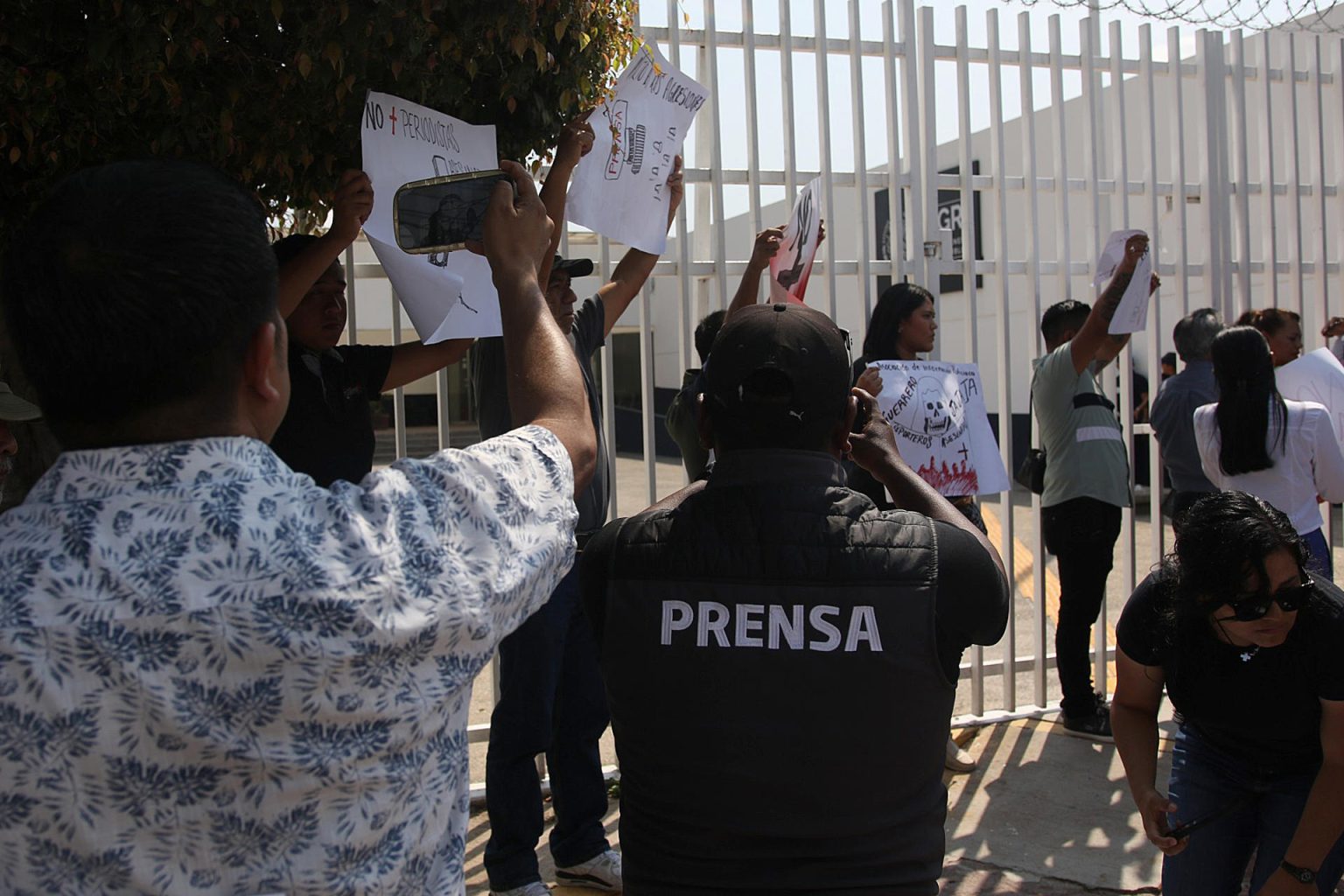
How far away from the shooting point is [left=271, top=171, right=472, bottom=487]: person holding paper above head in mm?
2914

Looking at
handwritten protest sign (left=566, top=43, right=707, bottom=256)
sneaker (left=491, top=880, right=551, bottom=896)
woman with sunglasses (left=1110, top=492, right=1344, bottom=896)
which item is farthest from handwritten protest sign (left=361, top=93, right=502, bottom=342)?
woman with sunglasses (left=1110, top=492, right=1344, bottom=896)

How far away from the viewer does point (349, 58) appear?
2420 mm

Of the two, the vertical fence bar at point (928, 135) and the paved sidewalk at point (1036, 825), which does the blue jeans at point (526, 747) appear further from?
the vertical fence bar at point (928, 135)

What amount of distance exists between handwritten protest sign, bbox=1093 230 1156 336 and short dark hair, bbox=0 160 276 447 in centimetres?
417

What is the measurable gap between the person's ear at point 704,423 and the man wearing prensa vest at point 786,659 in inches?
3.1

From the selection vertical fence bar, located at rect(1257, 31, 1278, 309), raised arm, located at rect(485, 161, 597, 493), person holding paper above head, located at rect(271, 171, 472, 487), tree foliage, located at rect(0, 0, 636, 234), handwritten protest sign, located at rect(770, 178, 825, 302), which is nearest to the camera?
raised arm, located at rect(485, 161, 597, 493)

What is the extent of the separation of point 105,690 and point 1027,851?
3617 mm

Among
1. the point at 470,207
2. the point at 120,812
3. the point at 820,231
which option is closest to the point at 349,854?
the point at 120,812

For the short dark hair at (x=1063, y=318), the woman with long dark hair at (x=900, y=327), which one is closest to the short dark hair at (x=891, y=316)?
the woman with long dark hair at (x=900, y=327)

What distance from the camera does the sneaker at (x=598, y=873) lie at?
3.70m

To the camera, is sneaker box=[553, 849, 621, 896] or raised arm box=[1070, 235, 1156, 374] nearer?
sneaker box=[553, 849, 621, 896]

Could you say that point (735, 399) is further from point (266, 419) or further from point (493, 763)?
point (493, 763)

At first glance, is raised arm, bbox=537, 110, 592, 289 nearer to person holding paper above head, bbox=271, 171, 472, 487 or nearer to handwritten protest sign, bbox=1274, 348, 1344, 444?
person holding paper above head, bbox=271, 171, 472, 487

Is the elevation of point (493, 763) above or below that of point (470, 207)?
below
